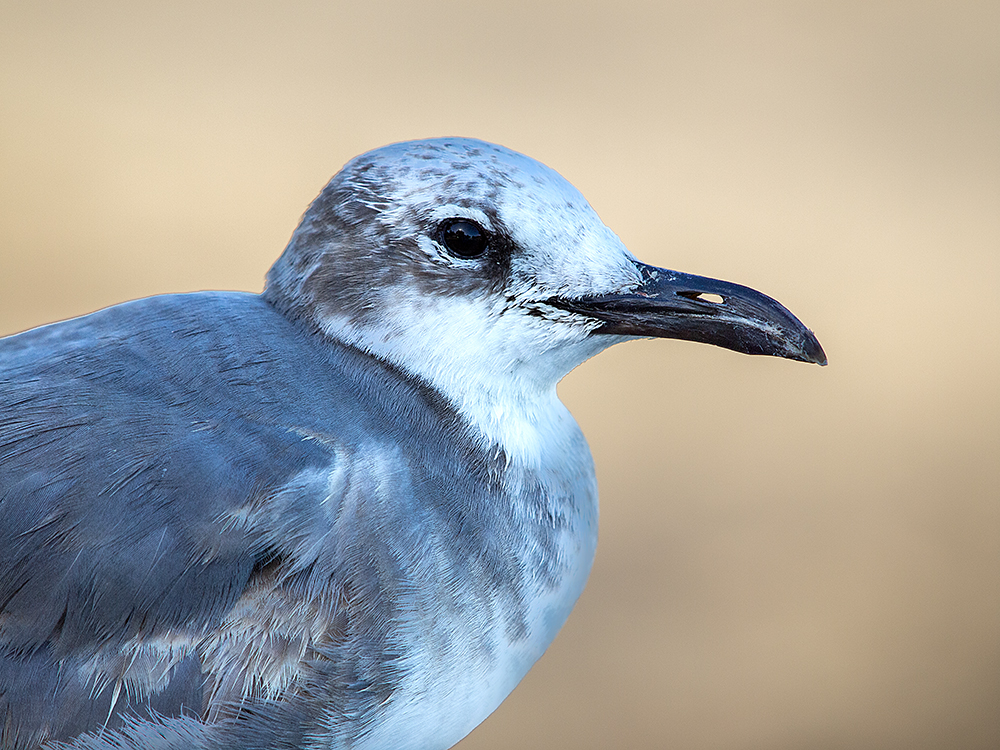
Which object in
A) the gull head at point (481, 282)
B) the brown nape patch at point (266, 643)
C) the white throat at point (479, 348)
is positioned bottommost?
the brown nape patch at point (266, 643)

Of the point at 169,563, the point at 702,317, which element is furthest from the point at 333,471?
the point at 702,317

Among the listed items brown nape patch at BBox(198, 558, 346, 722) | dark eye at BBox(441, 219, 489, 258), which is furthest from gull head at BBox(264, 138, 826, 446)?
brown nape patch at BBox(198, 558, 346, 722)

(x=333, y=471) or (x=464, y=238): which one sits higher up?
(x=464, y=238)

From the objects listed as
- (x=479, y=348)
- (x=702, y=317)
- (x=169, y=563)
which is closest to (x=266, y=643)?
(x=169, y=563)

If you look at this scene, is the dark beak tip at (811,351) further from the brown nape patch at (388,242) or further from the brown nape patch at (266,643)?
the brown nape patch at (266,643)

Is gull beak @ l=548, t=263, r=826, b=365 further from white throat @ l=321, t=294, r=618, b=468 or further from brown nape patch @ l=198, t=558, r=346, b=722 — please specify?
brown nape patch @ l=198, t=558, r=346, b=722

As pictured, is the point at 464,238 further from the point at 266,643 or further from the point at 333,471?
the point at 266,643

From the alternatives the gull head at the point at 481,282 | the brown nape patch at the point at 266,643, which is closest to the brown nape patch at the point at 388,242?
the gull head at the point at 481,282
